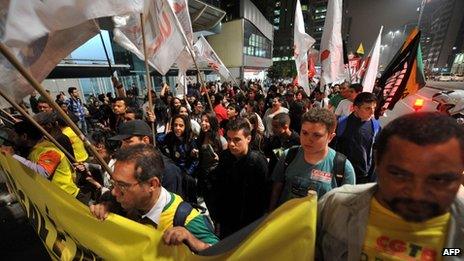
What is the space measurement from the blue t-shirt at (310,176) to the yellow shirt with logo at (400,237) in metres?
1.03

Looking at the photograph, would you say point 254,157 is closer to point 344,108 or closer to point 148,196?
point 148,196

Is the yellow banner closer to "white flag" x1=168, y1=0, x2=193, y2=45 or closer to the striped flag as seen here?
"white flag" x1=168, y1=0, x2=193, y2=45

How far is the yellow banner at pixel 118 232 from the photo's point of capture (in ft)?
3.84

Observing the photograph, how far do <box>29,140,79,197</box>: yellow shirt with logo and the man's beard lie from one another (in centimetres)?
292

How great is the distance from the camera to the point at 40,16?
1762mm

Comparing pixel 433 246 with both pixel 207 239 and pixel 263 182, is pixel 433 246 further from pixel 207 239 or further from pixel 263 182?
pixel 263 182

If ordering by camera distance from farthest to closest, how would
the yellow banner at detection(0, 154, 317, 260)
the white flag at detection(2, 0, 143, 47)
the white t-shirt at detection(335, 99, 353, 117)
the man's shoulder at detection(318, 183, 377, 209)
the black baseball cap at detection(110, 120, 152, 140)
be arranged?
the white t-shirt at detection(335, 99, 353, 117) < the black baseball cap at detection(110, 120, 152, 140) < the white flag at detection(2, 0, 143, 47) < the man's shoulder at detection(318, 183, 377, 209) < the yellow banner at detection(0, 154, 317, 260)

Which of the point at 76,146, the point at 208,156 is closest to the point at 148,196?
the point at 208,156

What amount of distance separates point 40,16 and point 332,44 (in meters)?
5.43

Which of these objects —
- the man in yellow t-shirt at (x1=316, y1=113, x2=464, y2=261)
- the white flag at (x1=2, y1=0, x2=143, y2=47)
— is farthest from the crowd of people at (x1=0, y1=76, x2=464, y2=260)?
the white flag at (x1=2, y1=0, x2=143, y2=47)

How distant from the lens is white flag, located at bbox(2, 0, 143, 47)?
167 centimetres

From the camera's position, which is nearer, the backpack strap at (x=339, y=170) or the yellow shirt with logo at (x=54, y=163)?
the backpack strap at (x=339, y=170)

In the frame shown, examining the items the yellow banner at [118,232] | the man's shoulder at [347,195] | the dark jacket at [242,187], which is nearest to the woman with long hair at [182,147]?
the dark jacket at [242,187]

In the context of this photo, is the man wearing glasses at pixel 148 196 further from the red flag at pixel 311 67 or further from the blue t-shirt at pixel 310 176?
the red flag at pixel 311 67
